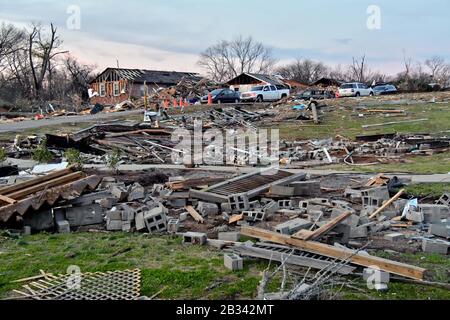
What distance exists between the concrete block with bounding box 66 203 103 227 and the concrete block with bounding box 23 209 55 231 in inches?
11.7

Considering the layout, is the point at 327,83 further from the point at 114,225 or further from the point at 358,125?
the point at 114,225

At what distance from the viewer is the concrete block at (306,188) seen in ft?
33.7

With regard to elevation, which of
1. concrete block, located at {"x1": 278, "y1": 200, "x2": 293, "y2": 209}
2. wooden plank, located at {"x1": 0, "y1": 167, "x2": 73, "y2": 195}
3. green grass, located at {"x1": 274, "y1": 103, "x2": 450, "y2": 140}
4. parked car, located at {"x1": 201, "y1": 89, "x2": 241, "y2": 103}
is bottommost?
concrete block, located at {"x1": 278, "y1": 200, "x2": 293, "y2": 209}

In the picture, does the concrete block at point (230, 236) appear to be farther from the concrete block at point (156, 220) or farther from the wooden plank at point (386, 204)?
→ the wooden plank at point (386, 204)

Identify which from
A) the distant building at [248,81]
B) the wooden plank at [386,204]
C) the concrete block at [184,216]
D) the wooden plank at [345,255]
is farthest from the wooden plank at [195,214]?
the distant building at [248,81]

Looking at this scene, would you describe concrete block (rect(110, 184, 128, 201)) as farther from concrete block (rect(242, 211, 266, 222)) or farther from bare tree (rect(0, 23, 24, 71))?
bare tree (rect(0, 23, 24, 71))

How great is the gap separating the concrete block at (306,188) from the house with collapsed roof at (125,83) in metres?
47.6

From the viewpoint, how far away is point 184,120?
27.4 meters

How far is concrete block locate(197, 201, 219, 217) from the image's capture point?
29.4 ft

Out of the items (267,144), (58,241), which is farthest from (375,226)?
(267,144)

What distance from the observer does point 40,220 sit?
8203 millimetres

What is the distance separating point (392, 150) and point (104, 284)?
14943 mm

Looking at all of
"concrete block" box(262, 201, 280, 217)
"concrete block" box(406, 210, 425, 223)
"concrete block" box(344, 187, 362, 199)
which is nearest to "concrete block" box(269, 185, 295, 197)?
"concrete block" box(262, 201, 280, 217)
